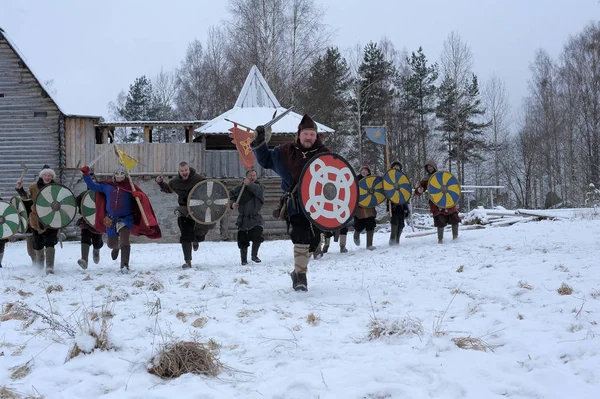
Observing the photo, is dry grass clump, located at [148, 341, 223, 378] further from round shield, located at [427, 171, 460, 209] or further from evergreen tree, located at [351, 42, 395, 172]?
evergreen tree, located at [351, 42, 395, 172]

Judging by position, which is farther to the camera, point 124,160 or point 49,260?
point 124,160

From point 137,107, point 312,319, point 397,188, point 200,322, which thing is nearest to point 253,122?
point 397,188

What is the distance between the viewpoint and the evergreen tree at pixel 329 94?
26.9m

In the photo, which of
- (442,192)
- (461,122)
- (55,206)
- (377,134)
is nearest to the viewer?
(55,206)

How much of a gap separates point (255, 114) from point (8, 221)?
42.0ft

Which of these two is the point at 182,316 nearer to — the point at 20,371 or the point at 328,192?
the point at 20,371

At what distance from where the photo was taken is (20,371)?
238 centimetres

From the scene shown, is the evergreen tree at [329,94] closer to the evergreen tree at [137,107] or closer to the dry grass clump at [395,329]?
the evergreen tree at [137,107]

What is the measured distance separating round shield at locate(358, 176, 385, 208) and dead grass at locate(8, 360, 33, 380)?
701 centimetres

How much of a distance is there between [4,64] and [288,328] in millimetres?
19720

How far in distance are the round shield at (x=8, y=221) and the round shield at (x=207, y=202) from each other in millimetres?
3476

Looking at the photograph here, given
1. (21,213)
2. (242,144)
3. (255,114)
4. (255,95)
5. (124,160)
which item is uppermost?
(255,95)

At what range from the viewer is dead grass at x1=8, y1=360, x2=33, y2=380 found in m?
2.34

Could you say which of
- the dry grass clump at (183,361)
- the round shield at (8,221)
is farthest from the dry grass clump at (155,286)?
the round shield at (8,221)
